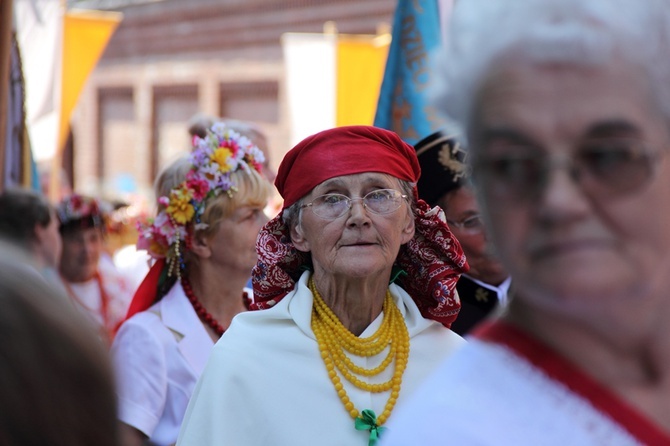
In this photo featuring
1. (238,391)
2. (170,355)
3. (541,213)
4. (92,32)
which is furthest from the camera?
(92,32)

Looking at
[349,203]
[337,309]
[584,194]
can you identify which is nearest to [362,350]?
[337,309]

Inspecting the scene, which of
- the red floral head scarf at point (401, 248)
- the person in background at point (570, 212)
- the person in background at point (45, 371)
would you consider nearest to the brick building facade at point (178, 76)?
the red floral head scarf at point (401, 248)

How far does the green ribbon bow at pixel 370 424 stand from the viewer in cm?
294

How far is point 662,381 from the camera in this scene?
138cm

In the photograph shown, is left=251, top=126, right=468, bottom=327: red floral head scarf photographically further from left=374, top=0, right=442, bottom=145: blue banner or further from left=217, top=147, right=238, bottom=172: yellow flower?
left=374, top=0, right=442, bottom=145: blue banner

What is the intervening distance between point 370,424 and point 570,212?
70.4 inches

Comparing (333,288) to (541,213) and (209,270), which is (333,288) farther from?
(541,213)

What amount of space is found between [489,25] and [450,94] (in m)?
0.12

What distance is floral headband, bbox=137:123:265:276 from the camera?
4.39 metres

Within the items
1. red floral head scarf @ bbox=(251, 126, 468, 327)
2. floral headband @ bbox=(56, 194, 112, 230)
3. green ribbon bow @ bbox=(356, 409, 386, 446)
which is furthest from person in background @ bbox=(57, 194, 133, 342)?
green ribbon bow @ bbox=(356, 409, 386, 446)

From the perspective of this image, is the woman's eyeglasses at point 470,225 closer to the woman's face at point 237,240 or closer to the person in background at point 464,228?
the person in background at point 464,228

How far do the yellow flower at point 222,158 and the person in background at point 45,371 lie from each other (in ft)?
10.2

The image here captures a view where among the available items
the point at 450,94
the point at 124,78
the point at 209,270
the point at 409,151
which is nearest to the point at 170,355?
the point at 209,270

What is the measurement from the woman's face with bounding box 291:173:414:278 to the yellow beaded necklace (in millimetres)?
131
